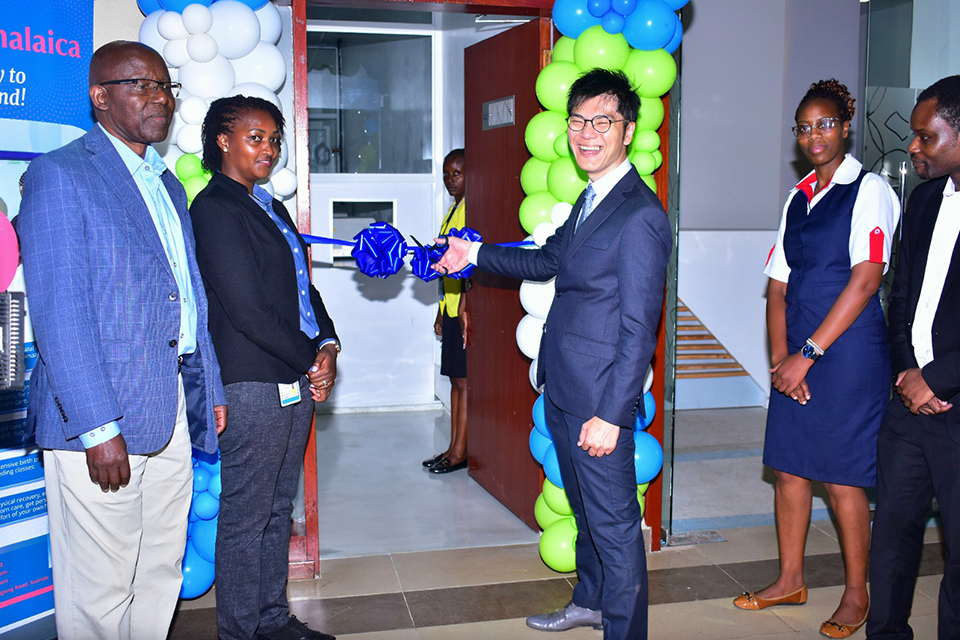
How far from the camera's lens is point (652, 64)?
2.95m

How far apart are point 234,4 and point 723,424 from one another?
15.1 ft

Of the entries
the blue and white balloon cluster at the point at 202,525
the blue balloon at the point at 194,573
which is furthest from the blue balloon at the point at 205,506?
→ the blue balloon at the point at 194,573

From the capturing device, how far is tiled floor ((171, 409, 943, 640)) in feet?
9.17

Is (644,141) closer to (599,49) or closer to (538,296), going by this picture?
(599,49)

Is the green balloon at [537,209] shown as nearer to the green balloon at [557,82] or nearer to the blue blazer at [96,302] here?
the green balloon at [557,82]

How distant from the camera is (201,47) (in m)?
2.75

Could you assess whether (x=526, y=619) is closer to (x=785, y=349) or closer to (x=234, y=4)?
(x=785, y=349)

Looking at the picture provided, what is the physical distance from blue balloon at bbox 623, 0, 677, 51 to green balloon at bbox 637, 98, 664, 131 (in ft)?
0.63

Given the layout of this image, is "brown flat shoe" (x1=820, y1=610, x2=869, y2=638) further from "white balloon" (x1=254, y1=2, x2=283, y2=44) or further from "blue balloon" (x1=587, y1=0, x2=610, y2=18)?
"white balloon" (x1=254, y1=2, x2=283, y2=44)

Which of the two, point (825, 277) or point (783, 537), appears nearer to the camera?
point (825, 277)

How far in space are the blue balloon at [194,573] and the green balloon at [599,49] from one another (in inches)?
88.5

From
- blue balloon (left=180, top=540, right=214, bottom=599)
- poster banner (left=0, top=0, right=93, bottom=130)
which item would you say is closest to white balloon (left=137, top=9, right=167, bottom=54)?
poster banner (left=0, top=0, right=93, bottom=130)

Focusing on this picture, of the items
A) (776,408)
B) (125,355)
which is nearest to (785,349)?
(776,408)

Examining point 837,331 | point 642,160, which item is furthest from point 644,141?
point 837,331
